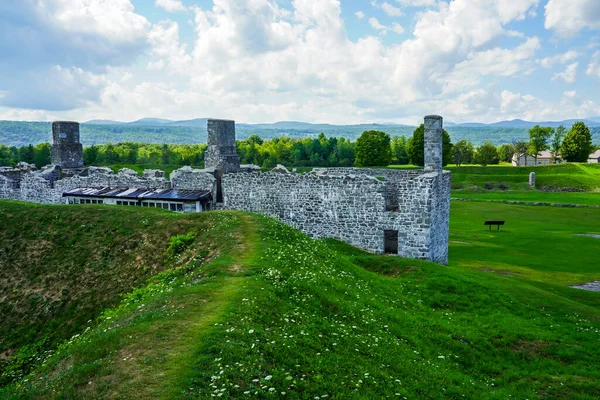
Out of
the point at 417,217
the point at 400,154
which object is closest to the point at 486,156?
the point at 400,154

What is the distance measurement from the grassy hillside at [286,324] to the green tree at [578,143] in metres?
135

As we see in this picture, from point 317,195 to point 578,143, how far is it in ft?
463

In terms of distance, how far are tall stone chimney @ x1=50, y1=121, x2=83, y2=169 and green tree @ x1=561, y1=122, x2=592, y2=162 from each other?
14263cm

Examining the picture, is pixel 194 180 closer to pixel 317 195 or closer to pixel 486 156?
pixel 317 195

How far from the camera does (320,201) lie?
35125mm

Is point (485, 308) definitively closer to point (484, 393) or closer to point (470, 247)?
point (484, 393)

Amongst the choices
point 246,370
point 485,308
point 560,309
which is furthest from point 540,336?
point 246,370

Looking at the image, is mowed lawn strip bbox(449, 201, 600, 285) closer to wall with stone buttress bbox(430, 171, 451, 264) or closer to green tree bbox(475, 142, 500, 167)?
wall with stone buttress bbox(430, 171, 451, 264)

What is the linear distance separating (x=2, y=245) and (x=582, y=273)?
37937 millimetres

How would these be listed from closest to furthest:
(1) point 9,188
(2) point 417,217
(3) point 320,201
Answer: (2) point 417,217
(3) point 320,201
(1) point 9,188

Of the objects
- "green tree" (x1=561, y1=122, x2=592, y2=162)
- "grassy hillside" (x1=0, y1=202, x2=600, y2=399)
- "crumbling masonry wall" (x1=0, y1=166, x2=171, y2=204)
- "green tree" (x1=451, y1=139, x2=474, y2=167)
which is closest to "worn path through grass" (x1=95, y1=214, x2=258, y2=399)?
"grassy hillside" (x1=0, y1=202, x2=600, y2=399)

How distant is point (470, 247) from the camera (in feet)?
154

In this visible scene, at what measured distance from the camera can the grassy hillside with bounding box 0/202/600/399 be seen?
1242 centimetres

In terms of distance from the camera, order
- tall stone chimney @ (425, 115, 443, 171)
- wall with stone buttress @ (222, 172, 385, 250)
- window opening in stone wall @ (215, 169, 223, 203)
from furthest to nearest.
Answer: window opening in stone wall @ (215, 169, 223, 203) < tall stone chimney @ (425, 115, 443, 171) < wall with stone buttress @ (222, 172, 385, 250)
